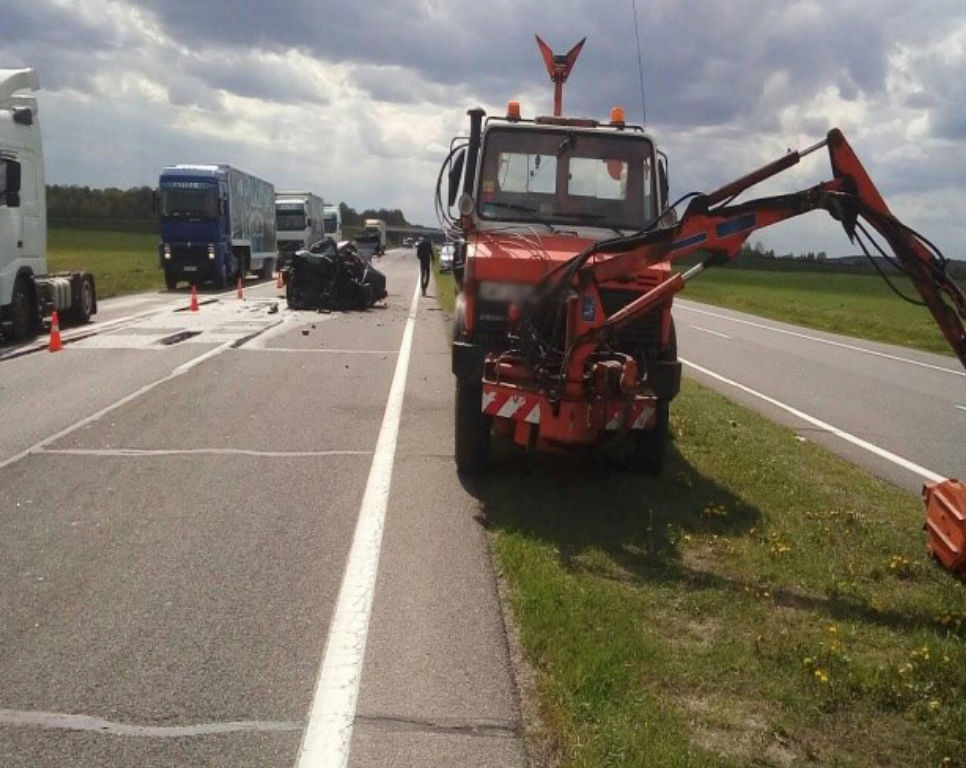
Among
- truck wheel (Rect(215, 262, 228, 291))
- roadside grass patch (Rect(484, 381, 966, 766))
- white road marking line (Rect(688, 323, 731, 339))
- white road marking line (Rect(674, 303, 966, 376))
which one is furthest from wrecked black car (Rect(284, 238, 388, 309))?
roadside grass patch (Rect(484, 381, 966, 766))

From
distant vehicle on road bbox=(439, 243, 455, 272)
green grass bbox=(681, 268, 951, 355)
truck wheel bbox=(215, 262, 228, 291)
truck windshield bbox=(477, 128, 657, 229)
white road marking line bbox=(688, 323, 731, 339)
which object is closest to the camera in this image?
truck windshield bbox=(477, 128, 657, 229)

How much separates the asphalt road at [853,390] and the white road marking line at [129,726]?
7.17 metres

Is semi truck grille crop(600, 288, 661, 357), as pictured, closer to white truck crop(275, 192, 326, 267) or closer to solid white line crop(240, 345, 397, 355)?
solid white line crop(240, 345, 397, 355)

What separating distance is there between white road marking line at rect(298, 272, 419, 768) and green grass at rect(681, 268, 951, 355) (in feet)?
16.7

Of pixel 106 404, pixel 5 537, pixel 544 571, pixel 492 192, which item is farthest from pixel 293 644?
pixel 106 404

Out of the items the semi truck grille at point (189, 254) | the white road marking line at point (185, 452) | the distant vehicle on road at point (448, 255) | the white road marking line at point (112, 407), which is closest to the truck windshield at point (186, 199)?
the semi truck grille at point (189, 254)

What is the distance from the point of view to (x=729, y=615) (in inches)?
235

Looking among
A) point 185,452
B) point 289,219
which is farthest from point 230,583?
point 289,219

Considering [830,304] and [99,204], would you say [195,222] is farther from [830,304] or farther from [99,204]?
[99,204]

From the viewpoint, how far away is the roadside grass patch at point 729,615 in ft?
14.9

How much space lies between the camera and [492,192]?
32.7ft

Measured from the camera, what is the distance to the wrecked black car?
28547 millimetres

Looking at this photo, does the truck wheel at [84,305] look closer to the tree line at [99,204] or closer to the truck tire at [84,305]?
the truck tire at [84,305]

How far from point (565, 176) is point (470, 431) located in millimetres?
2569
